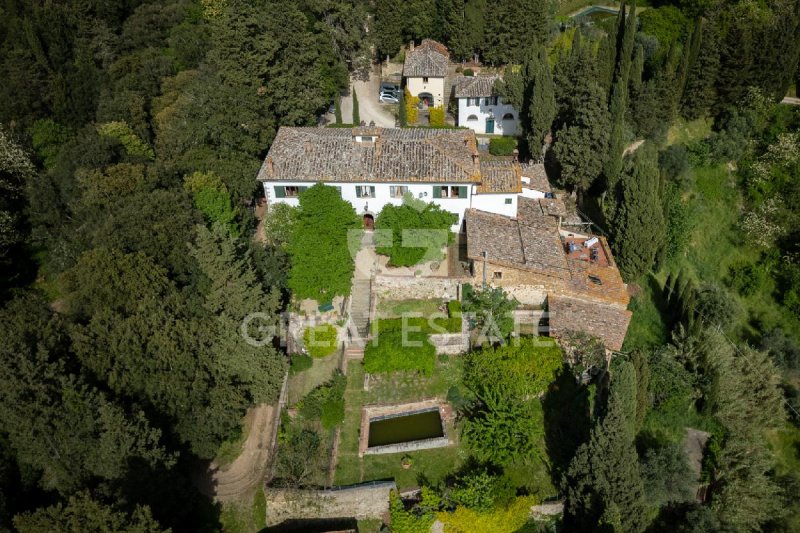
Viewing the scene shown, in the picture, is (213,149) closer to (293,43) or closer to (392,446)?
(293,43)

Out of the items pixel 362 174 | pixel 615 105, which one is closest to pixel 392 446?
pixel 362 174

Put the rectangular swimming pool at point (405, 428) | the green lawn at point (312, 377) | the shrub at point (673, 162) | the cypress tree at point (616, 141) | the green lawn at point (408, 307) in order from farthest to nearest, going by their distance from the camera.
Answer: the shrub at point (673, 162) → the cypress tree at point (616, 141) → the green lawn at point (408, 307) → the green lawn at point (312, 377) → the rectangular swimming pool at point (405, 428)

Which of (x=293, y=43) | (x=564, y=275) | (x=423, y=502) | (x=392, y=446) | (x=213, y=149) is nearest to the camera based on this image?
(x=423, y=502)

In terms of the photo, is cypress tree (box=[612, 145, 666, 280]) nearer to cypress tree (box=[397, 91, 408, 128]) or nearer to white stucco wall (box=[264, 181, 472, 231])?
white stucco wall (box=[264, 181, 472, 231])

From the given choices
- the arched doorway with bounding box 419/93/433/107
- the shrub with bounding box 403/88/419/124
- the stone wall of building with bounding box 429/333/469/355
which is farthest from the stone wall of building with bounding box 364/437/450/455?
the arched doorway with bounding box 419/93/433/107

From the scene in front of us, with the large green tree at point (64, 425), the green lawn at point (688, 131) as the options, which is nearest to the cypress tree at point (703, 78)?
the green lawn at point (688, 131)

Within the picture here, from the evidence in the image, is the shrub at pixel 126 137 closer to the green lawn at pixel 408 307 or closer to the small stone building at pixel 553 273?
the green lawn at pixel 408 307
